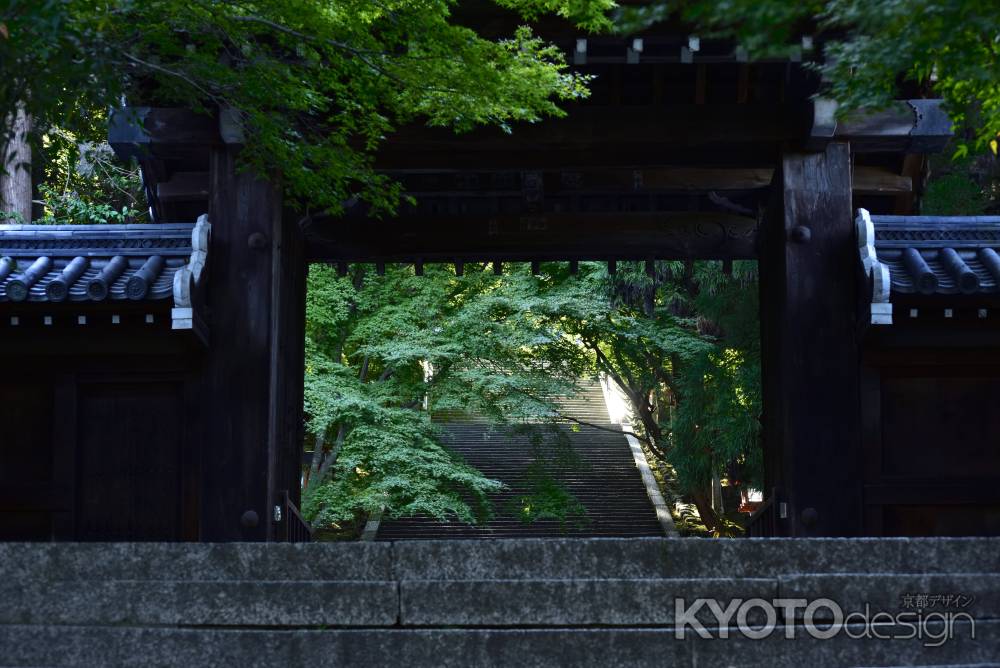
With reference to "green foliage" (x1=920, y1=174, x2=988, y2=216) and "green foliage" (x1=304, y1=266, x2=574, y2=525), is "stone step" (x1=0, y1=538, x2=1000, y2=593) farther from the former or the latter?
"green foliage" (x1=920, y1=174, x2=988, y2=216)

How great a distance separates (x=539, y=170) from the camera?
11758mm

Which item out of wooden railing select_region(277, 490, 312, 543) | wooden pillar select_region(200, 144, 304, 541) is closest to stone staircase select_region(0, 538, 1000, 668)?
wooden pillar select_region(200, 144, 304, 541)

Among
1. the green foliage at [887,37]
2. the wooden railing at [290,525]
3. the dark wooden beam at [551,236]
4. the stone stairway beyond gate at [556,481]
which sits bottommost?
the stone stairway beyond gate at [556,481]

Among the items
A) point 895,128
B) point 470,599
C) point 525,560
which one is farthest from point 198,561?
point 895,128

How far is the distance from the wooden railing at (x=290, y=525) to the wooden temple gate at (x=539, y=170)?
6 cm

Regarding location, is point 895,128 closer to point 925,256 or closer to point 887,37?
point 925,256

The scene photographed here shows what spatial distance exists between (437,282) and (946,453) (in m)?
11.8

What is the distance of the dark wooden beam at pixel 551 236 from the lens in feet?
45.2

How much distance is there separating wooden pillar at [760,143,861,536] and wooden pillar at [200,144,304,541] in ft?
15.7

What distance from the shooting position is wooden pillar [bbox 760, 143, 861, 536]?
1067 cm

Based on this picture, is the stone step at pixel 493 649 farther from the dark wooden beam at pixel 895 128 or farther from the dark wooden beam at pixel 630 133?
the dark wooden beam at pixel 630 133

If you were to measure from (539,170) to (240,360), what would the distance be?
349cm

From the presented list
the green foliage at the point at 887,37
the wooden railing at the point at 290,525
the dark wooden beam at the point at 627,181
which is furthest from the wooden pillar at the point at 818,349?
the wooden railing at the point at 290,525

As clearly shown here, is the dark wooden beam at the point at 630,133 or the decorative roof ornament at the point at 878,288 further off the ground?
the dark wooden beam at the point at 630,133
